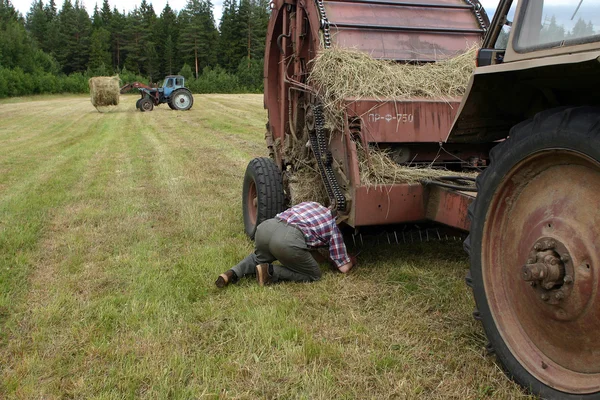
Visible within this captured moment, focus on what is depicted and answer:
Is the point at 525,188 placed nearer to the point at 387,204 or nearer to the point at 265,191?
the point at 387,204

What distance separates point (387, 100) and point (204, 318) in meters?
2.22

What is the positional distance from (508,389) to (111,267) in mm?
3460

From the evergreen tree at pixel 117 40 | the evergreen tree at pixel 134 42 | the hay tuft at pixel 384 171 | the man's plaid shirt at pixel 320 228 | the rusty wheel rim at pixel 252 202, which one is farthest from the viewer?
the evergreen tree at pixel 117 40

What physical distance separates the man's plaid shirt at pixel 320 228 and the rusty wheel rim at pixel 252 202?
1532 mm

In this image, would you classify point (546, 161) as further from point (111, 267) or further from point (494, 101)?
point (111, 267)

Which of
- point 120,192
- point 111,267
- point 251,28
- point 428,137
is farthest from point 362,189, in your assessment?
point 251,28

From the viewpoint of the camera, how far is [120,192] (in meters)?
8.45

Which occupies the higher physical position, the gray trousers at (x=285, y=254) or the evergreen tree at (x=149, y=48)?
the evergreen tree at (x=149, y=48)

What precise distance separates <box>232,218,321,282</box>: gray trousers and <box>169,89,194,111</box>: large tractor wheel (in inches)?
1057

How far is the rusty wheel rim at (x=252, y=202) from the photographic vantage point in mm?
6066

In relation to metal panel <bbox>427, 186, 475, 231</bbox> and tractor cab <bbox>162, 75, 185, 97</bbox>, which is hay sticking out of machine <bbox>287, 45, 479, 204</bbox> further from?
tractor cab <bbox>162, 75, 185, 97</bbox>

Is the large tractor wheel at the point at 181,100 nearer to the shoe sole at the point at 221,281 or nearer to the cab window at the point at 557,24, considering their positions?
the shoe sole at the point at 221,281

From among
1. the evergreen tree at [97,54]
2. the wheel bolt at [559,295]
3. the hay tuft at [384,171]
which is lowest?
the wheel bolt at [559,295]

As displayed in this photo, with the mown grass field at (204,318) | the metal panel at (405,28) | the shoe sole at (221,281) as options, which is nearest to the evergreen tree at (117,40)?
the mown grass field at (204,318)
